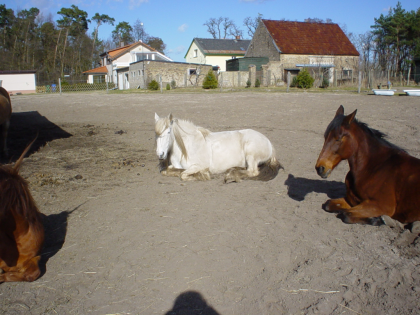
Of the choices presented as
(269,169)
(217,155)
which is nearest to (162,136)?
(217,155)

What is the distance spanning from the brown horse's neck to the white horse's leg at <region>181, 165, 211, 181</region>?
2746mm

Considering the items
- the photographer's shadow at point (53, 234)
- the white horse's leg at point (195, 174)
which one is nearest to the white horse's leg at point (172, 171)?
the white horse's leg at point (195, 174)

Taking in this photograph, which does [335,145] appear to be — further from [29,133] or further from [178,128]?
[29,133]

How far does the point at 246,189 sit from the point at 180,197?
3.80 feet

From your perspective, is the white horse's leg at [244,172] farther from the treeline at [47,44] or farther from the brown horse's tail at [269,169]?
the treeline at [47,44]

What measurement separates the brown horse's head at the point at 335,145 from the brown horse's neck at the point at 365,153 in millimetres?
194

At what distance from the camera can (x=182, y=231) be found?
3.99 m

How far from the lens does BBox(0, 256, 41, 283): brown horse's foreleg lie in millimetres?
3039

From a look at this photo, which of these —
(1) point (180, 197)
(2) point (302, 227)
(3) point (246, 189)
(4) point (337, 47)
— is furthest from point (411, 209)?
(4) point (337, 47)

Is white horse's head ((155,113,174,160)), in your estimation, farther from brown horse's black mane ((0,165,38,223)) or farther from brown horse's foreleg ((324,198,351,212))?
brown horse's foreleg ((324,198,351,212))

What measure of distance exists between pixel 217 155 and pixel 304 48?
3785 centimetres

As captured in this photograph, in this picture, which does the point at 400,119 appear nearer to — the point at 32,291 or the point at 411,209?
the point at 411,209

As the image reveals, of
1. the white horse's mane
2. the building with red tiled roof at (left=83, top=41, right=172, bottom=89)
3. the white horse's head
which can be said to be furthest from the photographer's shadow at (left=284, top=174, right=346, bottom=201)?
the building with red tiled roof at (left=83, top=41, right=172, bottom=89)

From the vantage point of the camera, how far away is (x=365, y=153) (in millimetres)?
4012
